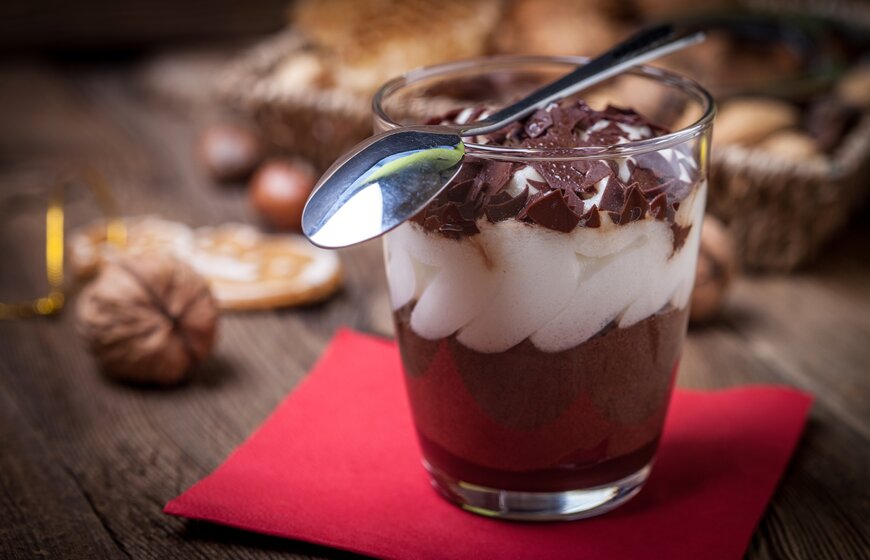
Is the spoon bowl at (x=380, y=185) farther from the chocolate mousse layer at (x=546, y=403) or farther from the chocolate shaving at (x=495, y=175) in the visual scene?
the chocolate mousse layer at (x=546, y=403)

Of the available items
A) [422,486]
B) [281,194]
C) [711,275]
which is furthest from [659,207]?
[281,194]

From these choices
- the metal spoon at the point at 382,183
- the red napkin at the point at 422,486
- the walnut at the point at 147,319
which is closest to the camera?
the metal spoon at the point at 382,183

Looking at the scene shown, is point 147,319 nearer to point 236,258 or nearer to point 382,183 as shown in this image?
point 236,258

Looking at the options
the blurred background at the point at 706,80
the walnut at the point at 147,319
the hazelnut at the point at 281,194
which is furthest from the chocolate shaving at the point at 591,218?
the hazelnut at the point at 281,194

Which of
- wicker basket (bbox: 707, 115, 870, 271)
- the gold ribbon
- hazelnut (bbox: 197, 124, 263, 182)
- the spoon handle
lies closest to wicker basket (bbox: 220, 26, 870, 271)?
wicker basket (bbox: 707, 115, 870, 271)

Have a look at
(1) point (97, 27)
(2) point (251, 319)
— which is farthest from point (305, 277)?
(1) point (97, 27)

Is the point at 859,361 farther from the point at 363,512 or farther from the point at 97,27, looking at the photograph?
the point at 97,27

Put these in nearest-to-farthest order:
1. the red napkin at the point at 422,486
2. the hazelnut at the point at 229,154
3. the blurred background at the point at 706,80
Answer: the red napkin at the point at 422,486, the blurred background at the point at 706,80, the hazelnut at the point at 229,154
